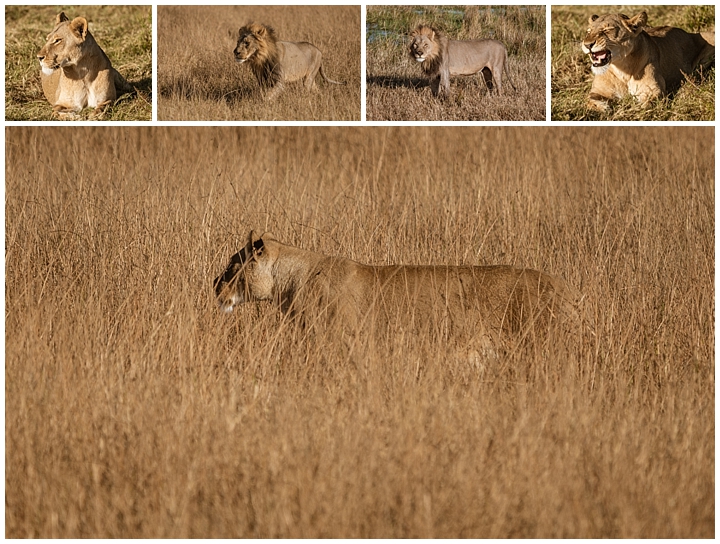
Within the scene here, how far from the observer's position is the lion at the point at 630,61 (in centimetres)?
802

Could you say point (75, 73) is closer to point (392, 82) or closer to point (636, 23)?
point (392, 82)

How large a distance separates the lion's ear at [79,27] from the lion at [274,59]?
1.45 meters

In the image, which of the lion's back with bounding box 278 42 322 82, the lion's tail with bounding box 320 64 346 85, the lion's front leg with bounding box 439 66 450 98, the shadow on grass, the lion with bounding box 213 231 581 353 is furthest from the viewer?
the lion's back with bounding box 278 42 322 82

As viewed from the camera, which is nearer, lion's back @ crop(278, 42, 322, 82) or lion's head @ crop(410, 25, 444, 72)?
lion's head @ crop(410, 25, 444, 72)

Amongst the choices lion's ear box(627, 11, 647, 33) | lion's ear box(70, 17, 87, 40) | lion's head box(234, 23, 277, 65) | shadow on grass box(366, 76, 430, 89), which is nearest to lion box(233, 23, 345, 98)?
lion's head box(234, 23, 277, 65)

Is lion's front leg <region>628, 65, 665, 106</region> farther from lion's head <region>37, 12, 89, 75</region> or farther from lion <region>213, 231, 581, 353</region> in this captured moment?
lion's head <region>37, 12, 89, 75</region>

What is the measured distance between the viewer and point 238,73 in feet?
27.9

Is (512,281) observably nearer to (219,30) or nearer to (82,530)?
(82,530)

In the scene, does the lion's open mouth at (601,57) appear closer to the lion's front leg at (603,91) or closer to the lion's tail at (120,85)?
the lion's front leg at (603,91)

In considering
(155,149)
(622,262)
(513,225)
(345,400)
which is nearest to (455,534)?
(345,400)

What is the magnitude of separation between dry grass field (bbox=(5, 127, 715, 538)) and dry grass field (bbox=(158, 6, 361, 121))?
773 mm

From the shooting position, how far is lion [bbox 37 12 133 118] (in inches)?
305

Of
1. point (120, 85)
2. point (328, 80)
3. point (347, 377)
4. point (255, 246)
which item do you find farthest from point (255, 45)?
point (347, 377)

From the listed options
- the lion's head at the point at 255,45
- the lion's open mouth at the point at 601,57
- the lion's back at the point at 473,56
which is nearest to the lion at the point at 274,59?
the lion's head at the point at 255,45
